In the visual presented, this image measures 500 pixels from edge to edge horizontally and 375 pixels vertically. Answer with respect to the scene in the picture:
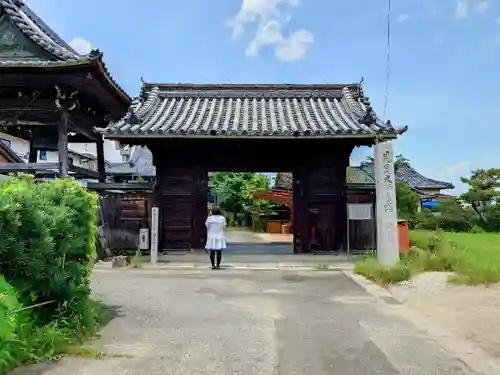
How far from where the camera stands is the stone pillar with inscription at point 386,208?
1051 centimetres

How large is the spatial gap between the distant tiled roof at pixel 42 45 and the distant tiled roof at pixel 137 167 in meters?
19.1

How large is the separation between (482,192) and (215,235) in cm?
2196

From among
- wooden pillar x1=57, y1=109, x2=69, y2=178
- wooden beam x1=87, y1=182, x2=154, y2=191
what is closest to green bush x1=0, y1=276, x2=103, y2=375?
wooden pillar x1=57, y1=109, x2=69, y2=178

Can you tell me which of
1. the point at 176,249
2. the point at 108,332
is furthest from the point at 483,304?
the point at 176,249

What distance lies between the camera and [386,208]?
35.7 feet

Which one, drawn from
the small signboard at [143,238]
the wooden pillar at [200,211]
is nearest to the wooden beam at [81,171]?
the small signboard at [143,238]

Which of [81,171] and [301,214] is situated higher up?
[81,171]

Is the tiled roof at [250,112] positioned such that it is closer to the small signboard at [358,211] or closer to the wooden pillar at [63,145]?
the wooden pillar at [63,145]

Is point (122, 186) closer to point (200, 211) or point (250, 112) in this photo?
point (200, 211)

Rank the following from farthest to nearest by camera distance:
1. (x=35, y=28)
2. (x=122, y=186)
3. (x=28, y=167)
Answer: (x=122, y=186), (x=35, y=28), (x=28, y=167)

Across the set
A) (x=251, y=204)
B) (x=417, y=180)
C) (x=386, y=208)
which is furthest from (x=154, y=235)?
(x=417, y=180)

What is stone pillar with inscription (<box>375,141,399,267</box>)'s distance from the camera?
1051 centimetres

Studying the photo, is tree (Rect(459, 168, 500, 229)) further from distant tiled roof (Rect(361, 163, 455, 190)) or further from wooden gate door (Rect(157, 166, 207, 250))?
wooden gate door (Rect(157, 166, 207, 250))

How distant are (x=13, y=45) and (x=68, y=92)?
1825mm
